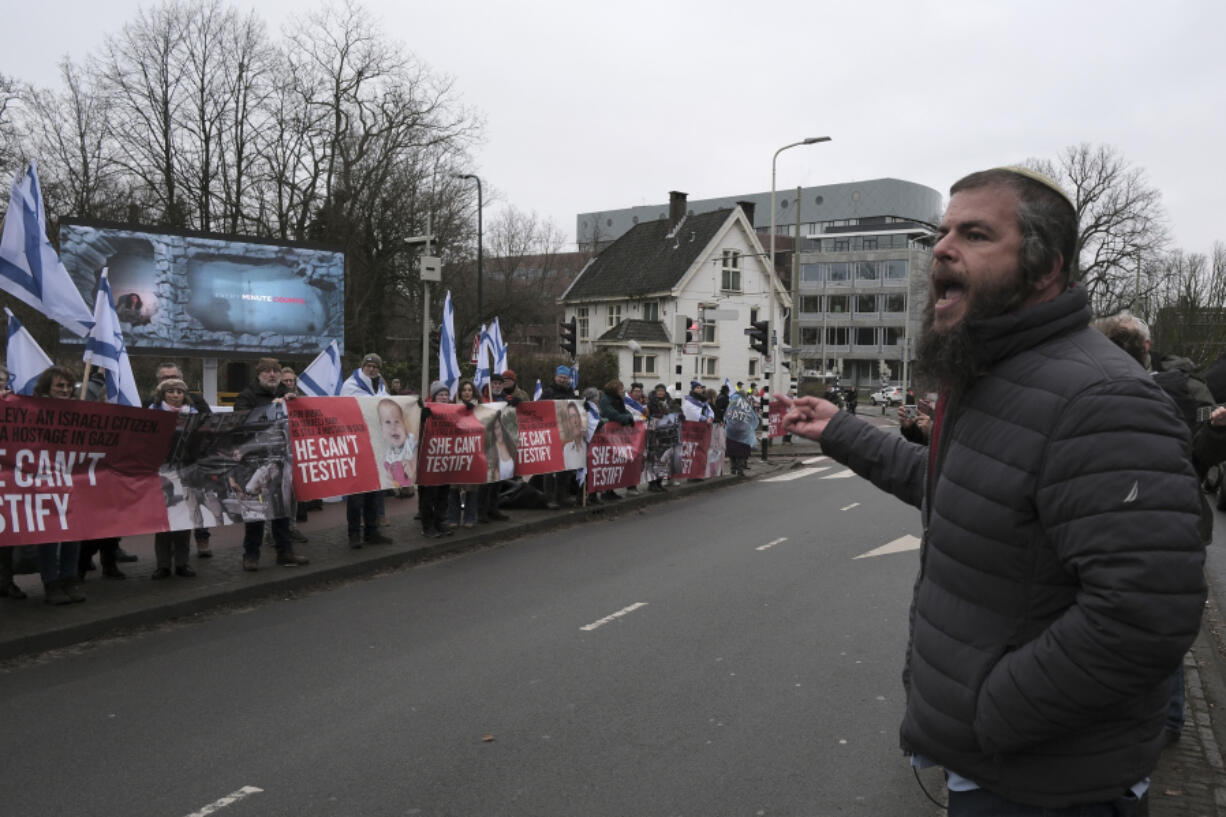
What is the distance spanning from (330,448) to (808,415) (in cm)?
813

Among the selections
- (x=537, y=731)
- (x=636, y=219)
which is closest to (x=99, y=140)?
(x=537, y=731)

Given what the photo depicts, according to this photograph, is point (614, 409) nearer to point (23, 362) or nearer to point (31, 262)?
point (23, 362)

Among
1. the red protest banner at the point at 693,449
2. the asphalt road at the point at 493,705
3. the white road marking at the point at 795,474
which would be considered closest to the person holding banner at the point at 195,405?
the asphalt road at the point at 493,705

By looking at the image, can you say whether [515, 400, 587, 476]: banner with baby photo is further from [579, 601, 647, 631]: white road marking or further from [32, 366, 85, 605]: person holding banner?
[32, 366, 85, 605]: person holding banner

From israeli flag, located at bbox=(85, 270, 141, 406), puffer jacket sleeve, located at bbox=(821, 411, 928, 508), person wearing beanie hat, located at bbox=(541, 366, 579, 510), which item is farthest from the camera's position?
person wearing beanie hat, located at bbox=(541, 366, 579, 510)

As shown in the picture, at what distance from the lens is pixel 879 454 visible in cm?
257

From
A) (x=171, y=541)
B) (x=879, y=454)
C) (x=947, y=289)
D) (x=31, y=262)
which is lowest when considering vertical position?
(x=171, y=541)

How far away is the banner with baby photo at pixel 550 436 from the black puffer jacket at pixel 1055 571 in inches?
Result: 441

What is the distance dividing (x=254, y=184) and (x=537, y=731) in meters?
36.2

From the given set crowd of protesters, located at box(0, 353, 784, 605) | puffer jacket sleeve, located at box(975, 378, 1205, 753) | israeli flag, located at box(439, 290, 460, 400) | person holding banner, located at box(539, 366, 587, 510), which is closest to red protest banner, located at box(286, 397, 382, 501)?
crowd of protesters, located at box(0, 353, 784, 605)

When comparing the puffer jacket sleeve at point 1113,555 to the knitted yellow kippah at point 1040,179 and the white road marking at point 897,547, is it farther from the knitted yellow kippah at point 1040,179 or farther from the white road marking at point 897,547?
the white road marking at point 897,547

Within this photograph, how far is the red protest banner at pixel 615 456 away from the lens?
1475cm

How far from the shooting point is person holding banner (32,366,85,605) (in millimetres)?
7398

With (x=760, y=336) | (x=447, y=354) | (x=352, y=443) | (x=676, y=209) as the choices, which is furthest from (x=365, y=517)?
(x=676, y=209)
